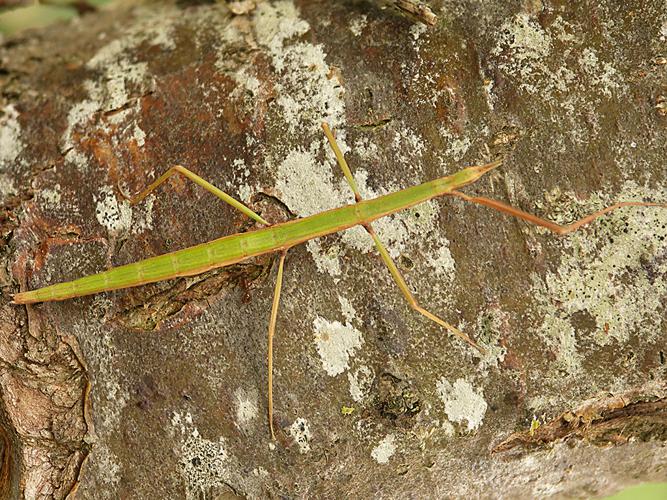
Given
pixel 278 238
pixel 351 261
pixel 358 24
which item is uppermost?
pixel 358 24

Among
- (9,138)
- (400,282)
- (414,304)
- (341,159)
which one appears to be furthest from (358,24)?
(9,138)

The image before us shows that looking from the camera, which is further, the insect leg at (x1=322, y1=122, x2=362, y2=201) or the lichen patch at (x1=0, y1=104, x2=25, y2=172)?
the lichen patch at (x1=0, y1=104, x2=25, y2=172)

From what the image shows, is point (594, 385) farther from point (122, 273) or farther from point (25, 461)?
point (25, 461)

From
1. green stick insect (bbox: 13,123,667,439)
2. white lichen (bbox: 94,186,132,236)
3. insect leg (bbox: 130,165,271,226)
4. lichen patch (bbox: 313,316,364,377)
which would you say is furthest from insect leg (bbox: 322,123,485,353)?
white lichen (bbox: 94,186,132,236)

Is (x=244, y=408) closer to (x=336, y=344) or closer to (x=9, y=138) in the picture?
(x=336, y=344)

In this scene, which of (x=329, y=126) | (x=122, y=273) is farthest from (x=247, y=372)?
(x=329, y=126)

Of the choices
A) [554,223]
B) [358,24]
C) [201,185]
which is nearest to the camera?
[554,223]

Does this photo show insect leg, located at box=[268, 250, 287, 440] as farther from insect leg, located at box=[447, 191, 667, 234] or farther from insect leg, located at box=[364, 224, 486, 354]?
insect leg, located at box=[447, 191, 667, 234]

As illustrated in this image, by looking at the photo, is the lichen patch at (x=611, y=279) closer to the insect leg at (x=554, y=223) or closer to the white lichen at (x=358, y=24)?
the insect leg at (x=554, y=223)
